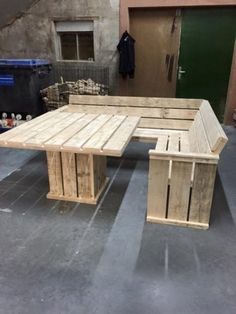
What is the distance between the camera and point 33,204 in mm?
2479

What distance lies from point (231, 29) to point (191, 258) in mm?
4087

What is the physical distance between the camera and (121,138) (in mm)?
2172

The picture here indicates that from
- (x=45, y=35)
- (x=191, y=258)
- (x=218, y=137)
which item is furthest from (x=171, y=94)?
(x=191, y=258)

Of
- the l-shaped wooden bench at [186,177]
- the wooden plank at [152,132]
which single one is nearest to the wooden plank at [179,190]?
the l-shaped wooden bench at [186,177]

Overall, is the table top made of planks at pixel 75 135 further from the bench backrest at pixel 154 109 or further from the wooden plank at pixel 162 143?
the bench backrest at pixel 154 109

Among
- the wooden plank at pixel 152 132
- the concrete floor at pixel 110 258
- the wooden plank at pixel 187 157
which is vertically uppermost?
the wooden plank at pixel 187 157

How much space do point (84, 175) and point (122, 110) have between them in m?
1.16

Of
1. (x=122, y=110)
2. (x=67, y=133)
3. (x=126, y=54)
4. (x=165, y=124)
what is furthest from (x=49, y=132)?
(x=126, y=54)

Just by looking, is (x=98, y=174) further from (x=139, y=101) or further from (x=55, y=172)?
(x=139, y=101)

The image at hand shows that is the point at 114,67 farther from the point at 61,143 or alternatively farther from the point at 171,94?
the point at 61,143

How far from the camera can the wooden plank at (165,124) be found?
318 centimetres

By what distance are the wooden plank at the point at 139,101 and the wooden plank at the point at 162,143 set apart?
0.46 meters

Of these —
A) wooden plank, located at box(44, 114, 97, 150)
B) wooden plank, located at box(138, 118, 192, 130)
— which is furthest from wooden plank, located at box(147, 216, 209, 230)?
wooden plank, located at box(138, 118, 192, 130)

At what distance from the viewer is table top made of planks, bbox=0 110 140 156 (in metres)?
1.98
